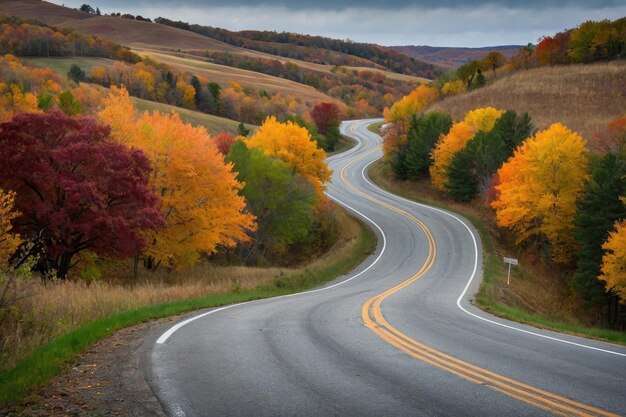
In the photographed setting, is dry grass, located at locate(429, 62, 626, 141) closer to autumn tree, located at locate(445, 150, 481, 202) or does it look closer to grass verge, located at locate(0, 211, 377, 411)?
autumn tree, located at locate(445, 150, 481, 202)

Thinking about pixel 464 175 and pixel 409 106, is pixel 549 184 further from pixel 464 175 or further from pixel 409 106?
pixel 409 106

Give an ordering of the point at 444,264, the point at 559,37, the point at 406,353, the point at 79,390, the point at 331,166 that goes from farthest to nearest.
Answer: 1. the point at 559,37
2. the point at 331,166
3. the point at 444,264
4. the point at 406,353
5. the point at 79,390

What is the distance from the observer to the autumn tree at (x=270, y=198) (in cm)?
4375

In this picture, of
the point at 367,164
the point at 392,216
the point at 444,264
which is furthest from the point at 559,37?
the point at 444,264

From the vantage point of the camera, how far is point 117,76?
117500 mm

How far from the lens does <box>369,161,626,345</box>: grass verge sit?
1680 cm

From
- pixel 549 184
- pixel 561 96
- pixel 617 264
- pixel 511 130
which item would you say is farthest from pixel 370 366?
pixel 561 96

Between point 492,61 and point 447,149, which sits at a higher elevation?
point 492,61

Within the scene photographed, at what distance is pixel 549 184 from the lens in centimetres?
4281

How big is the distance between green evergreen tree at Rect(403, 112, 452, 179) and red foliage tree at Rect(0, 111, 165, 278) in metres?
46.0

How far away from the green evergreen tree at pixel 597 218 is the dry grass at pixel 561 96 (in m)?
29.8

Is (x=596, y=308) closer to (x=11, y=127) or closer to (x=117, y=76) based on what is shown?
(x=11, y=127)

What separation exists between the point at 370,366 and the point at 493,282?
26.5m

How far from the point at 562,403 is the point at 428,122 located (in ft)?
212
